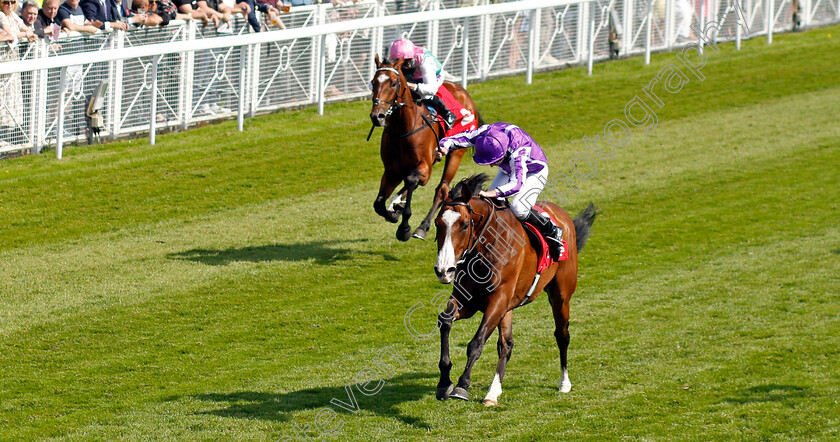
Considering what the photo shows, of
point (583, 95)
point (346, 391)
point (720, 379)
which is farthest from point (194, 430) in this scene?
point (583, 95)

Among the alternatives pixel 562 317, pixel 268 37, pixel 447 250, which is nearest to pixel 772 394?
pixel 562 317

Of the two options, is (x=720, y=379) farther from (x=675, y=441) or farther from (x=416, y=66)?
(x=416, y=66)

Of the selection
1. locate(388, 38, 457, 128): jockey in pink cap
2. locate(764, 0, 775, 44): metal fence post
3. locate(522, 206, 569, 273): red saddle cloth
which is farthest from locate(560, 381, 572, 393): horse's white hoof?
locate(764, 0, 775, 44): metal fence post

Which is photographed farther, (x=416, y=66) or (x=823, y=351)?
(x=416, y=66)

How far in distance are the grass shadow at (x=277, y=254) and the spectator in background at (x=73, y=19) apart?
4.21m

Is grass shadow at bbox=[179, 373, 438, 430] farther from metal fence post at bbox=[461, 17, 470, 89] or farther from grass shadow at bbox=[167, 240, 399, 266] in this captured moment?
metal fence post at bbox=[461, 17, 470, 89]

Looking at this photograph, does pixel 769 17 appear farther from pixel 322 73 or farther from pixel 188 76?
pixel 188 76

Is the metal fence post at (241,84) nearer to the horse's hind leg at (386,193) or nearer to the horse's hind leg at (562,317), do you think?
the horse's hind leg at (386,193)

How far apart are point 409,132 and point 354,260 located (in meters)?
1.50

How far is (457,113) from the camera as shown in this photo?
1143 centimetres

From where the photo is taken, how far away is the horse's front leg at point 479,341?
6.61 metres

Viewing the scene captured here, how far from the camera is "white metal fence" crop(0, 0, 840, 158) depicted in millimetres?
13016

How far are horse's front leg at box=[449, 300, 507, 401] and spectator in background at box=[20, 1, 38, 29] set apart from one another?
873cm

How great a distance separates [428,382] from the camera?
7648 mm
